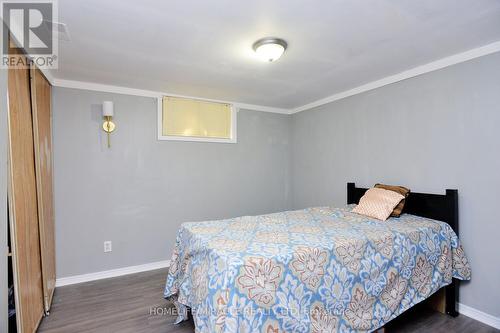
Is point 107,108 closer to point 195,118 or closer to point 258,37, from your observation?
point 195,118

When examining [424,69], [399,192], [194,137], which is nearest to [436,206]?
[399,192]

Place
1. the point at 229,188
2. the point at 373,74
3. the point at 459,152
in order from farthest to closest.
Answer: the point at 229,188 → the point at 373,74 → the point at 459,152

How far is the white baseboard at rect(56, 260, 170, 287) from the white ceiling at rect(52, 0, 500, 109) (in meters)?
2.26

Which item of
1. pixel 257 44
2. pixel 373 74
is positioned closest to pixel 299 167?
pixel 373 74

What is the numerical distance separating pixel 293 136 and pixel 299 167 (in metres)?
0.55

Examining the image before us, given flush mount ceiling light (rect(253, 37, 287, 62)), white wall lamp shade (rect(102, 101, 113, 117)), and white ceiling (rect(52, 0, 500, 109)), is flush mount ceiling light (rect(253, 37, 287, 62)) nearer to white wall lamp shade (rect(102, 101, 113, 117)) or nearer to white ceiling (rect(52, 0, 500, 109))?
white ceiling (rect(52, 0, 500, 109))

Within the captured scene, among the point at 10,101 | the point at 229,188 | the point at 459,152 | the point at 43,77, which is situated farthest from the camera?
the point at 229,188

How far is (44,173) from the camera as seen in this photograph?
98.7 inches

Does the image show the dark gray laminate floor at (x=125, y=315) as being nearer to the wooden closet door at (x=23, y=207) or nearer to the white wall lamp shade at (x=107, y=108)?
the wooden closet door at (x=23, y=207)

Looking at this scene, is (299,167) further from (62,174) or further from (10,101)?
(10,101)

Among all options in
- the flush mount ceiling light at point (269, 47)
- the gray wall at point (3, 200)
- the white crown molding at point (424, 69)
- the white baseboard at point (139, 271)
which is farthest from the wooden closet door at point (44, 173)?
the white crown molding at point (424, 69)

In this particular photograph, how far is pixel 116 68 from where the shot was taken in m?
2.66

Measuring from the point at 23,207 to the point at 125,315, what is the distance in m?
1.27

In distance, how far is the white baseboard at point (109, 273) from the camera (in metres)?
3.01
